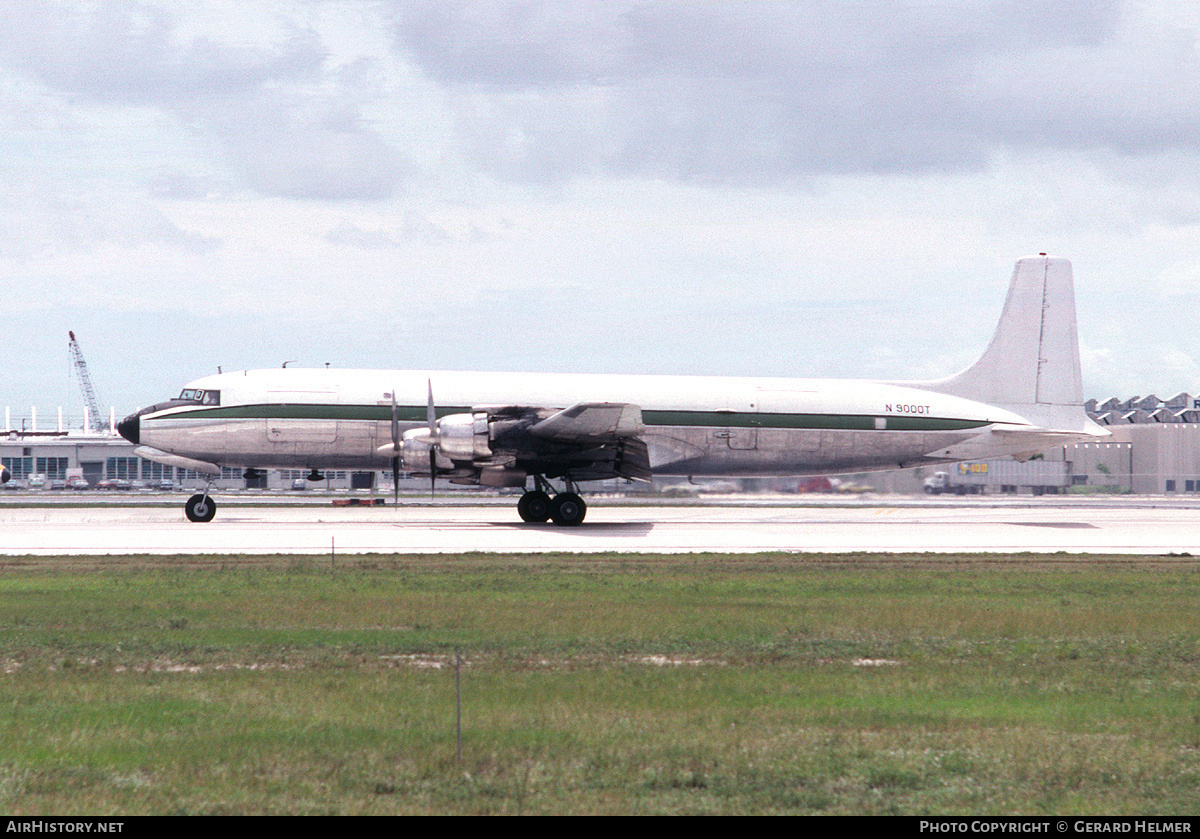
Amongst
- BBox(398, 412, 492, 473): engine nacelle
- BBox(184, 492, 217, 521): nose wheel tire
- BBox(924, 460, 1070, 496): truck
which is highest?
BBox(398, 412, 492, 473): engine nacelle

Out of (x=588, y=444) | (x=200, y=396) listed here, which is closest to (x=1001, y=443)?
(x=588, y=444)

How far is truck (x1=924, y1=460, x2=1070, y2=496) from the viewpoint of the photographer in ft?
311

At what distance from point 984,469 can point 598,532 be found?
70323mm

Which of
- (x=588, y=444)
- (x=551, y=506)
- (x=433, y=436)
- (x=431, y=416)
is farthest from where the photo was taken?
(x=551, y=506)

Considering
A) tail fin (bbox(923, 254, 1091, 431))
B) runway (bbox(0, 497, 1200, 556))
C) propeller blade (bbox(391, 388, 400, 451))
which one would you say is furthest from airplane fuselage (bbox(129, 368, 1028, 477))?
runway (bbox(0, 497, 1200, 556))

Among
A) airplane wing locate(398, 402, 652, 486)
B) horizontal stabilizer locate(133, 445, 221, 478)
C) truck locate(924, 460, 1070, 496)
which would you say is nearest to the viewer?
airplane wing locate(398, 402, 652, 486)

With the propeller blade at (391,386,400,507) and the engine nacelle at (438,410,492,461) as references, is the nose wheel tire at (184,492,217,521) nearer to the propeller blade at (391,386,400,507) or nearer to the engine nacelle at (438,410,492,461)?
the propeller blade at (391,386,400,507)

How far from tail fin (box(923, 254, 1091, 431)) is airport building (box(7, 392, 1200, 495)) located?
42.1 metres

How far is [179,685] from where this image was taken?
1167 cm

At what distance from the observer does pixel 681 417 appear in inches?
1486

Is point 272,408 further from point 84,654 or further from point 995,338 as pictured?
point 995,338

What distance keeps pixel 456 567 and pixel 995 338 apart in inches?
1048

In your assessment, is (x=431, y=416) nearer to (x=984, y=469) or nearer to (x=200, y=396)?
(x=200, y=396)

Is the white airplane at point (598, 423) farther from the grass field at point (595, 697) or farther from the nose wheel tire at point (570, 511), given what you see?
the grass field at point (595, 697)
